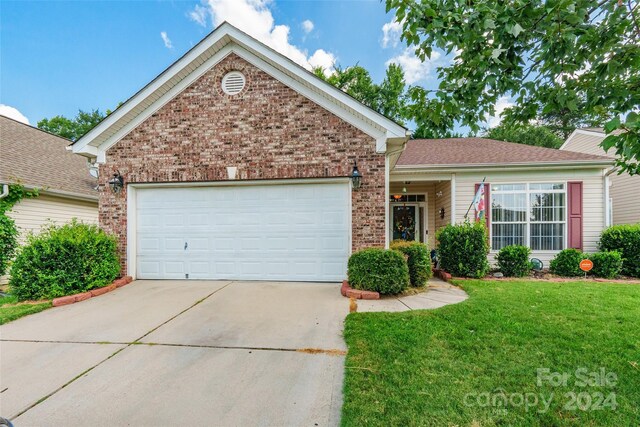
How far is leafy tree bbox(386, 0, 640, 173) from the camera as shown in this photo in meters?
2.37

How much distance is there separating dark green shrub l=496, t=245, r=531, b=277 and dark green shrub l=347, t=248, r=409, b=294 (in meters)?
4.11

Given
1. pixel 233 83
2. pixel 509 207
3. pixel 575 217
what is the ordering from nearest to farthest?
pixel 233 83
pixel 575 217
pixel 509 207

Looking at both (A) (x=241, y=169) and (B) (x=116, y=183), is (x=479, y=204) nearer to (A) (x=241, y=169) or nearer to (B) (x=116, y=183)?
(A) (x=241, y=169)

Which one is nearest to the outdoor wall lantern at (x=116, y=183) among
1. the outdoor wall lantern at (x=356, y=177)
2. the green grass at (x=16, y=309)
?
the green grass at (x=16, y=309)

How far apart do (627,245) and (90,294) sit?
12.8 m

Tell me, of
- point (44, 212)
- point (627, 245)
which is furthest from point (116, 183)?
point (627, 245)

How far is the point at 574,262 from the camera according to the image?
7.57 metres

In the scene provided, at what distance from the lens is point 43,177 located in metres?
8.77

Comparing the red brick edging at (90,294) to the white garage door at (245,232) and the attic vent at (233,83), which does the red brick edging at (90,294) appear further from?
the attic vent at (233,83)

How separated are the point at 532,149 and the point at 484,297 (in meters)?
7.11

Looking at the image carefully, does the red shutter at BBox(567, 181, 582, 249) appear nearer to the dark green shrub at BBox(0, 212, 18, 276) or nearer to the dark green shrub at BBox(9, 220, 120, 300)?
the dark green shrub at BBox(9, 220, 120, 300)

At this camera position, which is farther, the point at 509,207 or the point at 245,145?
the point at 509,207

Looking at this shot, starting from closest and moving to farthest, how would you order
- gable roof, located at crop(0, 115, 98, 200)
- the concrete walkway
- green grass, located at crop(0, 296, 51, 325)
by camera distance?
green grass, located at crop(0, 296, 51, 325) → the concrete walkway → gable roof, located at crop(0, 115, 98, 200)

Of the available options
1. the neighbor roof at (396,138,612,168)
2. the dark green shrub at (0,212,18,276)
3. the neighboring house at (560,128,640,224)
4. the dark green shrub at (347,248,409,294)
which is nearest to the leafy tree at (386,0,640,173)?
the dark green shrub at (347,248,409,294)
